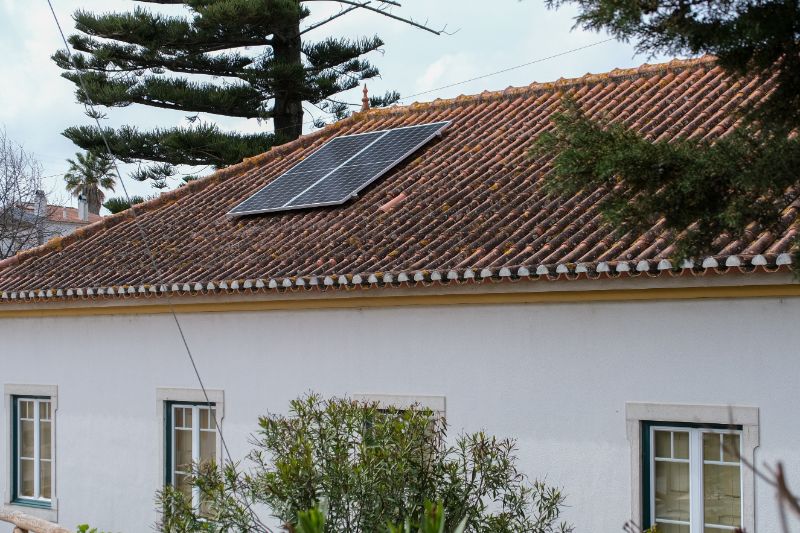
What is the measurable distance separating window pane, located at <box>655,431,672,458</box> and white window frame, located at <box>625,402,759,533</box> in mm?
84

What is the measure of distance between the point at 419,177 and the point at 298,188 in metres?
1.71

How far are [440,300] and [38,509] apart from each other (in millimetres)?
6432

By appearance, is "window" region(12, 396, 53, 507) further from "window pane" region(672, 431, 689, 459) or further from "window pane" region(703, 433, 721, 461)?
"window pane" region(703, 433, 721, 461)

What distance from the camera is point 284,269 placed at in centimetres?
1076

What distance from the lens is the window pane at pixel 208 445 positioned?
38.5ft

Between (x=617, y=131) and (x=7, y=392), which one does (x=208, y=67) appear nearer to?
(x=7, y=392)

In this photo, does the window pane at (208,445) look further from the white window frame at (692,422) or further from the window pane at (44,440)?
the white window frame at (692,422)

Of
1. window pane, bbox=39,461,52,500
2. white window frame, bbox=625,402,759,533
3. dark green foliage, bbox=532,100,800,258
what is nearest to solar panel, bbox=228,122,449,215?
window pane, bbox=39,461,52,500

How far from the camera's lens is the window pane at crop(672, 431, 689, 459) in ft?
28.5

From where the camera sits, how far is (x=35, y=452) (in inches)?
534

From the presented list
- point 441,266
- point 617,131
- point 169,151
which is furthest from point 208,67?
point 617,131

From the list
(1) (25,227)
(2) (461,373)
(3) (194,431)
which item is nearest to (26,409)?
(3) (194,431)

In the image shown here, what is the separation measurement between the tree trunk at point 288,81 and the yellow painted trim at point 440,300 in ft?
37.2

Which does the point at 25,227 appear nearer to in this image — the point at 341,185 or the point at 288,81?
the point at 288,81
